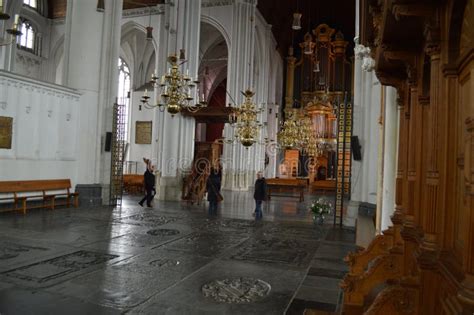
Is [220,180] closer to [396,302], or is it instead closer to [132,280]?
[132,280]

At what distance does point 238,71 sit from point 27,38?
46.7 ft

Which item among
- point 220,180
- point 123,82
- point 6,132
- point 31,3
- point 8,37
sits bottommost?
point 220,180

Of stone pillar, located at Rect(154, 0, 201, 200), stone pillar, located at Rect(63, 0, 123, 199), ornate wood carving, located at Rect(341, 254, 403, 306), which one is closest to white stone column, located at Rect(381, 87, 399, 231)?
ornate wood carving, located at Rect(341, 254, 403, 306)

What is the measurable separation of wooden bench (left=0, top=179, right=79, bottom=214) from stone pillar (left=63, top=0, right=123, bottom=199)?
0.82 metres

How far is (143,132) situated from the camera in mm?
26547

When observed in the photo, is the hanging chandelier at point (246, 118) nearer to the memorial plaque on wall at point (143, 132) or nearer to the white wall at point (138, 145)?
the memorial plaque on wall at point (143, 132)

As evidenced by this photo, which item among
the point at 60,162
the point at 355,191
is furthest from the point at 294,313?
the point at 60,162

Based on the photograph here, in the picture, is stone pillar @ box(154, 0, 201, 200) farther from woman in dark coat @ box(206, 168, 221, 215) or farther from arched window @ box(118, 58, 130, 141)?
arched window @ box(118, 58, 130, 141)

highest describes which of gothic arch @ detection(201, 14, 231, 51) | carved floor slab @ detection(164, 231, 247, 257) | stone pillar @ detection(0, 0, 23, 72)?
gothic arch @ detection(201, 14, 231, 51)

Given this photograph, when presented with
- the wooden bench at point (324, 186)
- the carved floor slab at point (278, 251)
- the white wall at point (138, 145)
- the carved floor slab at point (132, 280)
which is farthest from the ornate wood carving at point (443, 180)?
the white wall at point (138, 145)

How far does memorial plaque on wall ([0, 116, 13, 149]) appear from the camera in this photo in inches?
414

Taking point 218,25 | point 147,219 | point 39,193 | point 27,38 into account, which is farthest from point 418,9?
point 27,38

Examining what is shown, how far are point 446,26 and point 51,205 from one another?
38.4 ft

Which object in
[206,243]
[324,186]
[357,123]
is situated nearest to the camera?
[206,243]
